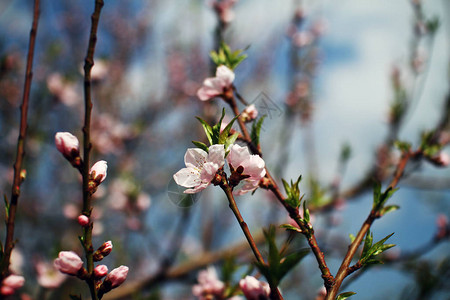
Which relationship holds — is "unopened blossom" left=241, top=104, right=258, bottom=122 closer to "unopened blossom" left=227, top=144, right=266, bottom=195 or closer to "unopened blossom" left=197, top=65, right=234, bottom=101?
"unopened blossom" left=197, top=65, right=234, bottom=101

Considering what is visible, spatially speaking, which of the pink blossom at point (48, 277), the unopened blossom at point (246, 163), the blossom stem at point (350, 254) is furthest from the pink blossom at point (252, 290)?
the pink blossom at point (48, 277)

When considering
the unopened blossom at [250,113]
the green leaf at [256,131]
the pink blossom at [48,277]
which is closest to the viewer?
Result: the green leaf at [256,131]

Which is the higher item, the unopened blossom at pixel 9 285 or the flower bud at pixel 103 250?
the flower bud at pixel 103 250

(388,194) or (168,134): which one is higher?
(168,134)

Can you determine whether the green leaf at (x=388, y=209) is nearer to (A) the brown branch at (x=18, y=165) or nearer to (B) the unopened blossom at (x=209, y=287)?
(B) the unopened blossom at (x=209, y=287)

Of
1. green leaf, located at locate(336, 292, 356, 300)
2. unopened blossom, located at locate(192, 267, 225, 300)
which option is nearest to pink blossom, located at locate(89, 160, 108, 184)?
unopened blossom, located at locate(192, 267, 225, 300)

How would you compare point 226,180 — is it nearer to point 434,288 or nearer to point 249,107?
point 249,107

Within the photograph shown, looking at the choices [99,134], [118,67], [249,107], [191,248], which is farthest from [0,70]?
[191,248]
